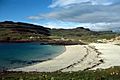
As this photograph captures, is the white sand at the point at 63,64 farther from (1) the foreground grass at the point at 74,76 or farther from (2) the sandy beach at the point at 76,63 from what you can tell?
(1) the foreground grass at the point at 74,76

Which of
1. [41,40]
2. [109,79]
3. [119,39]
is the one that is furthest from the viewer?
[41,40]

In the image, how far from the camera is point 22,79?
2266cm

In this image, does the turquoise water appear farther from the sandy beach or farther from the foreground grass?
the foreground grass

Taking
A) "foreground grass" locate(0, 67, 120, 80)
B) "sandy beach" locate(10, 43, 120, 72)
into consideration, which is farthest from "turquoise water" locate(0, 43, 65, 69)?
"foreground grass" locate(0, 67, 120, 80)

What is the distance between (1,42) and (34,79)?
165946 millimetres

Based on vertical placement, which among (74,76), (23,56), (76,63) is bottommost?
(76,63)

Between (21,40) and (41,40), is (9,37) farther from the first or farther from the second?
(41,40)

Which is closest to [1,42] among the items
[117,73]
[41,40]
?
[41,40]

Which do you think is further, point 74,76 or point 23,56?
point 23,56

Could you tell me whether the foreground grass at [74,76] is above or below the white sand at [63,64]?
above

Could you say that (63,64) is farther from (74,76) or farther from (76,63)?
(74,76)

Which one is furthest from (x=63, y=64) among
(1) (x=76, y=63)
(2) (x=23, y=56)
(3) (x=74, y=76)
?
(3) (x=74, y=76)

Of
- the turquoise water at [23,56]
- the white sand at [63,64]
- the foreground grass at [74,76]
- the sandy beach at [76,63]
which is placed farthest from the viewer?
the turquoise water at [23,56]

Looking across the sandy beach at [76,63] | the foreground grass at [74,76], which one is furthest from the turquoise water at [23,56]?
the foreground grass at [74,76]
